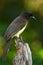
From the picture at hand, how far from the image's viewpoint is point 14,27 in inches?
265

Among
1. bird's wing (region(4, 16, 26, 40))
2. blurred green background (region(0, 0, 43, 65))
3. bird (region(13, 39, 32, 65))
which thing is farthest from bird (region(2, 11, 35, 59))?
blurred green background (region(0, 0, 43, 65))

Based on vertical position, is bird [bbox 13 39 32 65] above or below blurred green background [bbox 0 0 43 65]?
above

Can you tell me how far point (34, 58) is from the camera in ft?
30.8

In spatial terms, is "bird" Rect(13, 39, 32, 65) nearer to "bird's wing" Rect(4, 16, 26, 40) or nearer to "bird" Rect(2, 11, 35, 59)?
"bird" Rect(2, 11, 35, 59)

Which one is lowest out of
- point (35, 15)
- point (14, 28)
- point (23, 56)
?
point (35, 15)

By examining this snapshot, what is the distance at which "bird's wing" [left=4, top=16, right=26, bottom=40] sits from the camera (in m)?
6.49

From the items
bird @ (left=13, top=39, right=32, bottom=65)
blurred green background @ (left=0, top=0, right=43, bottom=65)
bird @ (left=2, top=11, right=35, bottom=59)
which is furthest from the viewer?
blurred green background @ (left=0, top=0, right=43, bottom=65)

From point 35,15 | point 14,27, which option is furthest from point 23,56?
point 35,15

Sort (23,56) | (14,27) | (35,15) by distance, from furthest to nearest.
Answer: (35,15)
(14,27)
(23,56)

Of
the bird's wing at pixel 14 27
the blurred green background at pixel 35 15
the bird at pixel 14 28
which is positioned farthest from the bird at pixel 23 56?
the blurred green background at pixel 35 15

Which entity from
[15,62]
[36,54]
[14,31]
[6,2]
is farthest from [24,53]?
[6,2]

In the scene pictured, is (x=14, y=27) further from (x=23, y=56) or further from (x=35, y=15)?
(x=35, y=15)

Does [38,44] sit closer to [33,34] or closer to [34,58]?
[33,34]

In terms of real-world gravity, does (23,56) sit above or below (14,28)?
above
